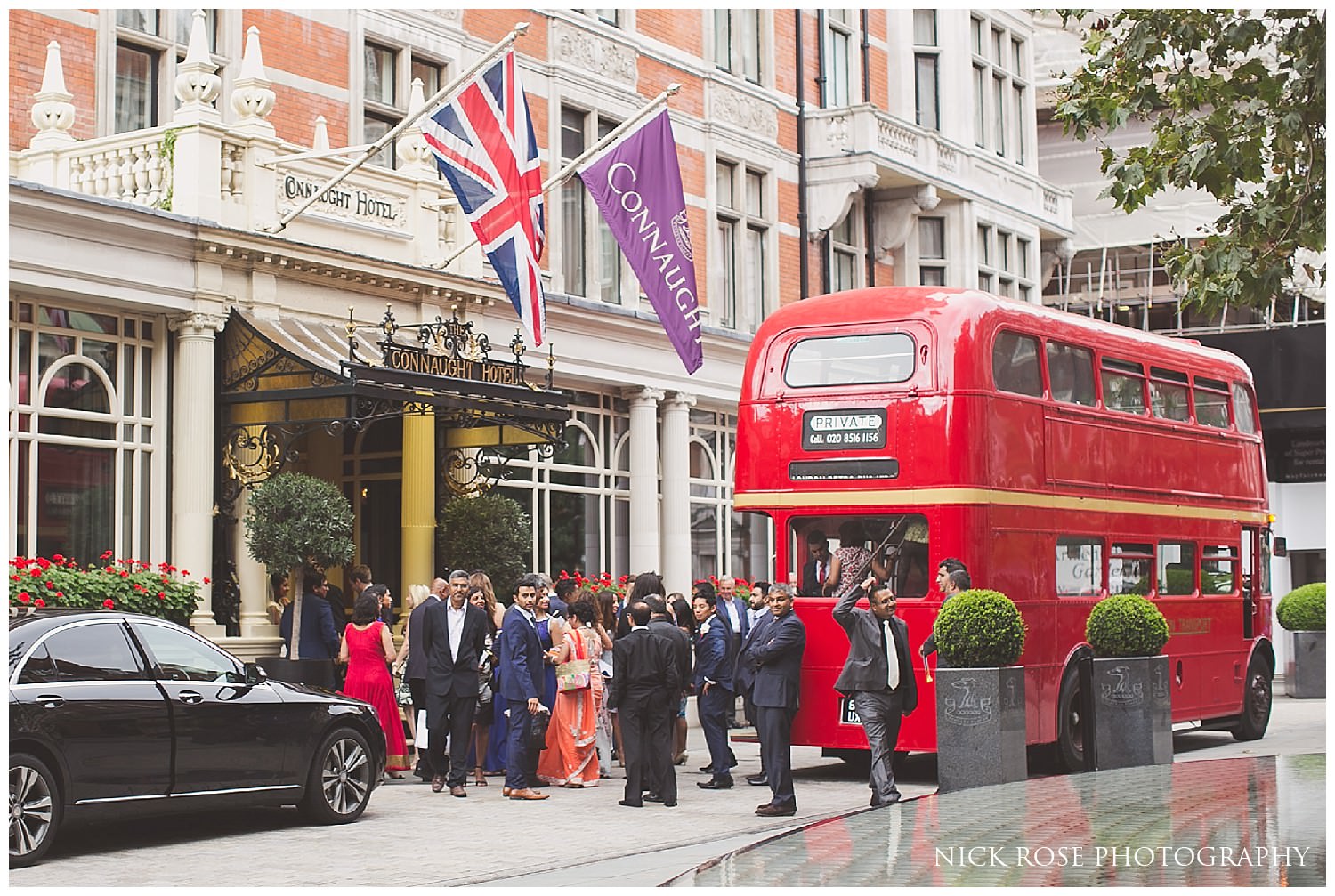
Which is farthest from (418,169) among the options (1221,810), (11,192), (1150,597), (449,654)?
(1221,810)

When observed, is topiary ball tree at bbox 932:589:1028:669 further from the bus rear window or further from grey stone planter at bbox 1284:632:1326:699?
grey stone planter at bbox 1284:632:1326:699

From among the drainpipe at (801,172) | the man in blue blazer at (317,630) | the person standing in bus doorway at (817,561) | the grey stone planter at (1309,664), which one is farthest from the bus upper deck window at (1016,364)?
the grey stone planter at (1309,664)

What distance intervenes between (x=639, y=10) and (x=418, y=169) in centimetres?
670

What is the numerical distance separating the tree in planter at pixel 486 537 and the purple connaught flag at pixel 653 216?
276cm

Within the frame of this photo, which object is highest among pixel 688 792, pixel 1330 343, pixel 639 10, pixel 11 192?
pixel 639 10

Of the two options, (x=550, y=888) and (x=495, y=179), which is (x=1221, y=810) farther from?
(x=495, y=179)

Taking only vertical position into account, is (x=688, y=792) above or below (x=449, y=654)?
below

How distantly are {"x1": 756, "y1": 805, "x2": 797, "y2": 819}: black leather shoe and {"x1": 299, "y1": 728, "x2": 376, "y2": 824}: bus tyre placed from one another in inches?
117

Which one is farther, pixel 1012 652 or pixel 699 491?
pixel 699 491

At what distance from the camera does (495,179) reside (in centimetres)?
1880

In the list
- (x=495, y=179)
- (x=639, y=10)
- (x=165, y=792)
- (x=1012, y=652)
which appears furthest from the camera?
(x=639, y=10)

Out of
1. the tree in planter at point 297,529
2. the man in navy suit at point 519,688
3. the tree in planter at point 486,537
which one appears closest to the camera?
the man in navy suit at point 519,688

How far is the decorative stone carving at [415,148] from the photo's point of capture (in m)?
21.4

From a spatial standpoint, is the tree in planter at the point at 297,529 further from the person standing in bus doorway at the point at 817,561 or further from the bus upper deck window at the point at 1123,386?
the bus upper deck window at the point at 1123,386
